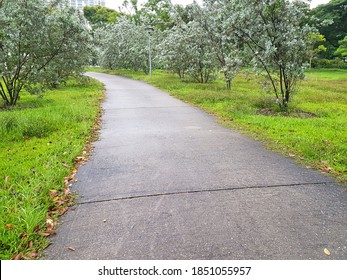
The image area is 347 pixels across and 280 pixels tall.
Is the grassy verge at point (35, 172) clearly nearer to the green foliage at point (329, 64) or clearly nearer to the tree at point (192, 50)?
the tree at point (192, 50)

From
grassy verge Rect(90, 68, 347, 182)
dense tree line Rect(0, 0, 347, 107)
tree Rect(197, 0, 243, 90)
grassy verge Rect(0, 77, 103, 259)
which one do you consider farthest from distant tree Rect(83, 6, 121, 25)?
grassy verge Rect(0, 77, 103, 259)

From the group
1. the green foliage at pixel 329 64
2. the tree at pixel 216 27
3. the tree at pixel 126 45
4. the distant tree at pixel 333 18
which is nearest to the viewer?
the tree at pixel 216 27

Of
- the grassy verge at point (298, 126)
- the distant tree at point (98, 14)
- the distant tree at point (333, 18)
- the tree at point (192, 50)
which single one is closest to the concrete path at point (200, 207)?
the grassy verge at point (298, 126)

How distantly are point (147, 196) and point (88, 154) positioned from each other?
2224mm

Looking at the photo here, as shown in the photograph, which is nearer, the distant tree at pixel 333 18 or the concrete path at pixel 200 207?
the concrete path at pixel 200 207

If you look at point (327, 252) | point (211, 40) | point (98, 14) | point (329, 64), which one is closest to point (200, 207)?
point (327, 252)

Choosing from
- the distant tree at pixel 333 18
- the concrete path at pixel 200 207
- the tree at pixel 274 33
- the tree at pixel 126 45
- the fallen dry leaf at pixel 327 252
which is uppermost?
the distant tree at pixel 333 18

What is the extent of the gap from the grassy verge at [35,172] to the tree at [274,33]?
561 cm

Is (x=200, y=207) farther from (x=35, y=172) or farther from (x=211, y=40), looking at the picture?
(x=211, y=40)

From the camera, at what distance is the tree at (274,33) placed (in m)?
8.90

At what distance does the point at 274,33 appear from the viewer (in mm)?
9133

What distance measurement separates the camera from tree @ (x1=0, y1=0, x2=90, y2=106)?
9703 millimetres

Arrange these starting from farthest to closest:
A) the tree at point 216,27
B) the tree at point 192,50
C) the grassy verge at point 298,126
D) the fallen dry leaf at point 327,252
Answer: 1. the tree at point 192,50
2. the tree at point 216,27
3. the grassy verge at point 298,126
4. the fallen dry leaf at point 327,252

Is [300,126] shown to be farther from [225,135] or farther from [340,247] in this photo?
[340,247]
